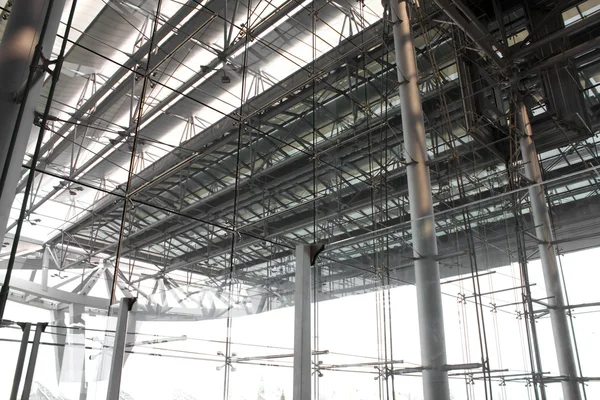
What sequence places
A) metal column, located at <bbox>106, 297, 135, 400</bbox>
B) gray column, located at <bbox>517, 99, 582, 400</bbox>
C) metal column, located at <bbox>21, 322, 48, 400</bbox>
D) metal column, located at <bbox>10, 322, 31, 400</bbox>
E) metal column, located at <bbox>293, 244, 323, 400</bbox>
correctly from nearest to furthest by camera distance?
gray column, located at <bbox>517, 99, 582, 400</bbox>
metal column, located at <bbox>293, 244, 323, 400</bbox>
metal column, located at <bbox>10, 322, 31, 400</bbox>
metal column, located at <bbox>21, 322, 48, 400</bbox>
metal column, located at <bbox>106, 297, 135, 400</bbox>

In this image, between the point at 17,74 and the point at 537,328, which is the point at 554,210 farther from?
the point at 17,74

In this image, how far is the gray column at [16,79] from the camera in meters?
2.50

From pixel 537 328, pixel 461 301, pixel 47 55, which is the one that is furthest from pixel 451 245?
pixel 47 55

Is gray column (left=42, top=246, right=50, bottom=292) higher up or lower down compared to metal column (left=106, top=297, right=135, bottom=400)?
higher up

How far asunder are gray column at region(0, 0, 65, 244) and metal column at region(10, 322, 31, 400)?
1704mm

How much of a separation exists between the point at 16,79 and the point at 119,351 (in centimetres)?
258

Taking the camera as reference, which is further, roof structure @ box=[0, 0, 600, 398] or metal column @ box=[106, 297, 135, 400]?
roof structure @ box=[0, 0, 600, 398]

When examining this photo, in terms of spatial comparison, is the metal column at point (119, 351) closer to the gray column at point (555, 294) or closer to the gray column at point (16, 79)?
the gray column at point (16, 79)

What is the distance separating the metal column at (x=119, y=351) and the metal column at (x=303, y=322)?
1.55m

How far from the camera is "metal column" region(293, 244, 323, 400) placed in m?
3.73

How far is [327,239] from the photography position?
286 inches

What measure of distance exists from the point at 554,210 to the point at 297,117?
4712 mm

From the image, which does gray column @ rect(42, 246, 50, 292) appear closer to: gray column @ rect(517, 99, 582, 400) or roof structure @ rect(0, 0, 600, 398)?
roof structure @ rect(0, 0, 600, 398)

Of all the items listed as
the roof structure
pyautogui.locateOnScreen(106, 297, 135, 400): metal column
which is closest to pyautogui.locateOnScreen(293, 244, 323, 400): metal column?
the roof structure
